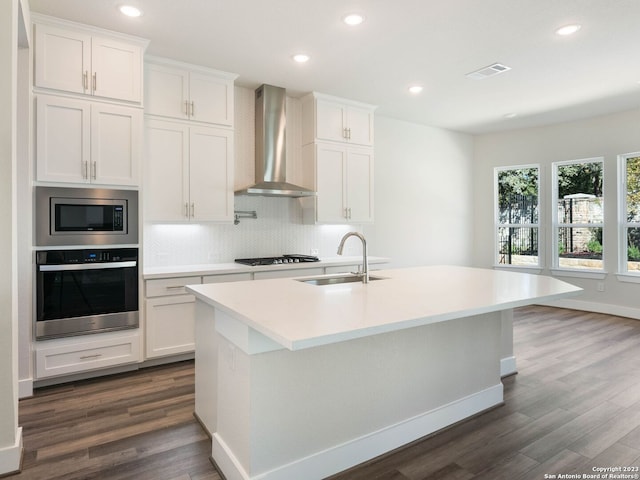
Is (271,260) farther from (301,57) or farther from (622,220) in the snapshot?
(622,220)

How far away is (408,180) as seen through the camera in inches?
238

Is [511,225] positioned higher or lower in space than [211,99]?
lower

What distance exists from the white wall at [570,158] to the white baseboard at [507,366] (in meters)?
3.24

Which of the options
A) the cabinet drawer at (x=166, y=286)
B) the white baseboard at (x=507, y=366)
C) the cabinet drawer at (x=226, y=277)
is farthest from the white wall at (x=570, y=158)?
the cabinet drawer at (x=166, y=286)

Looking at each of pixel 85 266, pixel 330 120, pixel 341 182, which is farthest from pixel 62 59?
pixel 341 182

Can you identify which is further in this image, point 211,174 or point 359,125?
point 359,125

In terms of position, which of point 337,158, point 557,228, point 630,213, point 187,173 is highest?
point 337,158

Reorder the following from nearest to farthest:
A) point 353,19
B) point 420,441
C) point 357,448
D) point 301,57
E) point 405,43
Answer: point 357,448, point 420,441, point 353,19, point 405,43, point 301,57

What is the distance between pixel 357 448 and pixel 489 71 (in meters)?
3.67

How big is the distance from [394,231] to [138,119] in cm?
374

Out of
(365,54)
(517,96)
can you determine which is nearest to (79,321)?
(365,54)

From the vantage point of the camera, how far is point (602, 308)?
5.61 meters

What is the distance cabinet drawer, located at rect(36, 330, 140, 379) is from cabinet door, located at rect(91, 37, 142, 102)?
193 centimetres

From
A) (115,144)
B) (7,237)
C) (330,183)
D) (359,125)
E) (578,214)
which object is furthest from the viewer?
(578,214)
